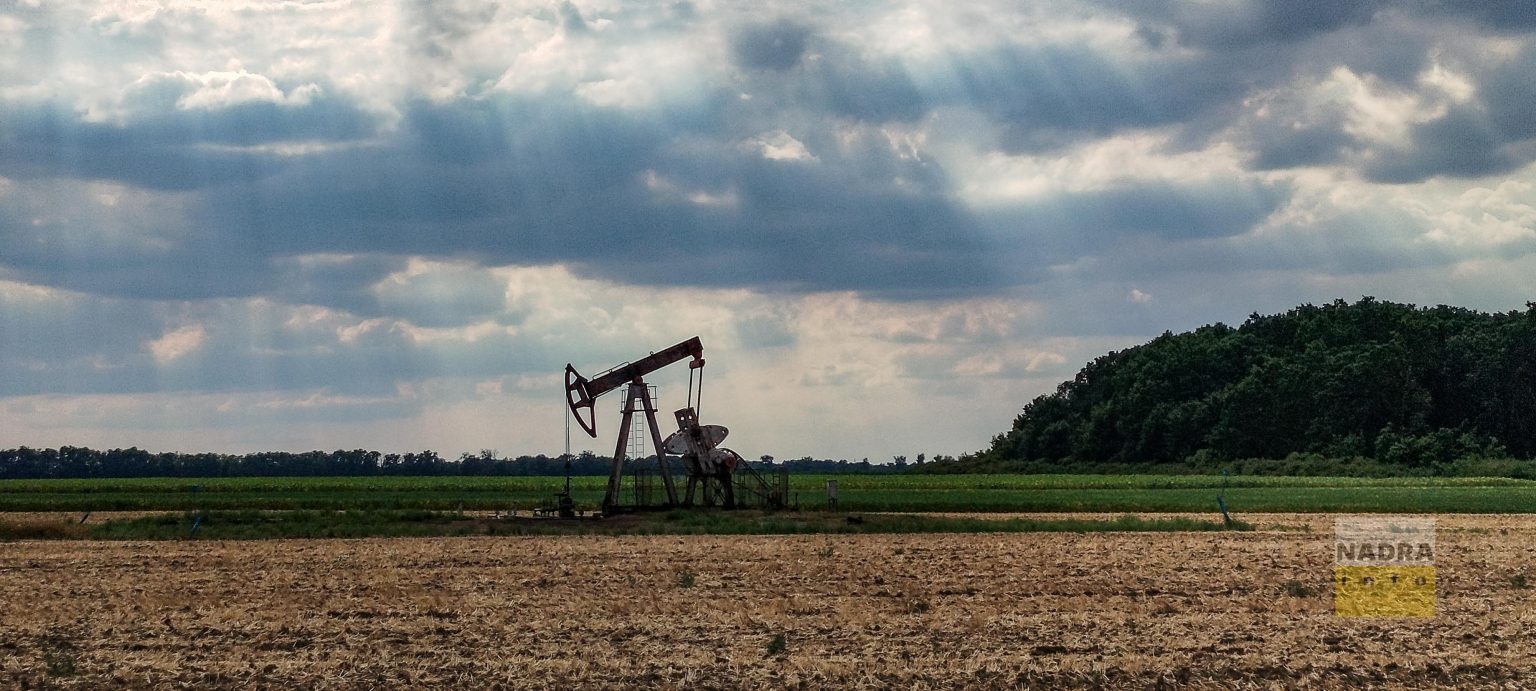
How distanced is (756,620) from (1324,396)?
11139 centimetres

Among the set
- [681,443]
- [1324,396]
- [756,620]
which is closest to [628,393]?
[681,443]

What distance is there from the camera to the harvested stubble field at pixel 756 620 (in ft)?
63.9

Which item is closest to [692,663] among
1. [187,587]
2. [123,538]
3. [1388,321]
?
[187,587]

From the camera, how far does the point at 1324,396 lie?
126 m

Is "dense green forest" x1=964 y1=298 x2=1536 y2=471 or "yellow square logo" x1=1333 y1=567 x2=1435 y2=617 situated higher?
"dense green forest" x1=964 y1=298 x2=1536 y2=471

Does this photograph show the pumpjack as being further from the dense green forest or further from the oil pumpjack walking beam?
the dense green forest

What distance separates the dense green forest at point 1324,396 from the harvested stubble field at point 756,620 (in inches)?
3546

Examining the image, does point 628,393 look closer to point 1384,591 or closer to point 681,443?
point 681,443

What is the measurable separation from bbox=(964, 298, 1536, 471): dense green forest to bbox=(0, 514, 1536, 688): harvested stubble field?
90.1m

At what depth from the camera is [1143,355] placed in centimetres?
16150

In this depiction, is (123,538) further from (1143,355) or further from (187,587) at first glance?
(1143,355)

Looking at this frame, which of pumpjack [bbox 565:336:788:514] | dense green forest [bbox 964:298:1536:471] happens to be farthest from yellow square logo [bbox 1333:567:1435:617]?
dense green forest [bbox 964:298:1536:471]

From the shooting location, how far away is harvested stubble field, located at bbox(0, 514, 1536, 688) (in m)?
19.5

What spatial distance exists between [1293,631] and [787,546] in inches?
720
